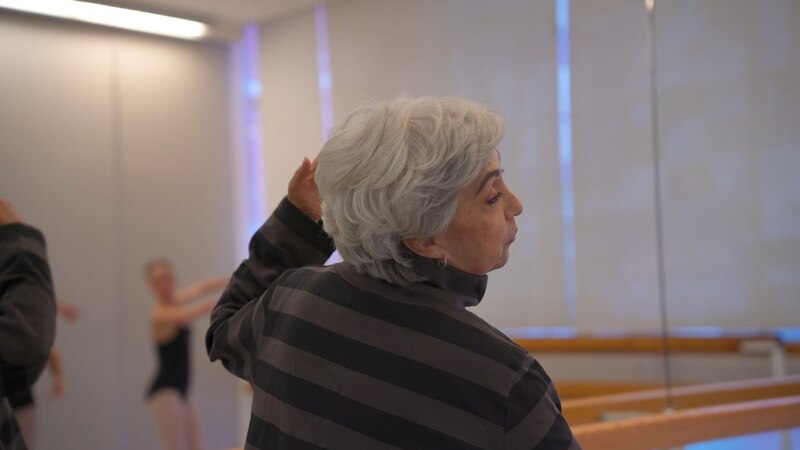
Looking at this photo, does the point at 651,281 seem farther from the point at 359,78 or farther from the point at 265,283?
the point at 265,283

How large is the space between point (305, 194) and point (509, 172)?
1220 mm

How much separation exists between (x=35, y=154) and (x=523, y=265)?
1308mm

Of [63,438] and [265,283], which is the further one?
[63,438]

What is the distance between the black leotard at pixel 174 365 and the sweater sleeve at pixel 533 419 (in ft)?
3.29

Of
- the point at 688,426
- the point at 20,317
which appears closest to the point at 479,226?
the point at 20,317

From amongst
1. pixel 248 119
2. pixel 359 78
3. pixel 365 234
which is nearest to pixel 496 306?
pixel 359 78

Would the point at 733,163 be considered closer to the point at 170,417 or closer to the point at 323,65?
the point at 323,65

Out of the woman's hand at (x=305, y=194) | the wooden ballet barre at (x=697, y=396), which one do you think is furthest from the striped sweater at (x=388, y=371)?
the wooden ballet barre at (x=697, y=396)

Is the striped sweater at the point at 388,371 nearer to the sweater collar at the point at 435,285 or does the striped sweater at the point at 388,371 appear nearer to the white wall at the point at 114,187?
the sweater collar at the point at 435,285

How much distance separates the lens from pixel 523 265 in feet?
8.55

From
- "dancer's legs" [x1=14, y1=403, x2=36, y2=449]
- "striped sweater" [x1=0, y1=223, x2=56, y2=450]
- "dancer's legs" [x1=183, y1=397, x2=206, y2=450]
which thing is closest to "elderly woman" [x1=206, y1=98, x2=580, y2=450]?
"striped sweater" [x1=0, y1=223, x2=56, y2=450]

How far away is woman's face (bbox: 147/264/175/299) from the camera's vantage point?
6.11ft

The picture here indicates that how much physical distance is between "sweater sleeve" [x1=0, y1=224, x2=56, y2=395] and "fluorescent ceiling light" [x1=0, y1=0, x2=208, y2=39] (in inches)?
14.2

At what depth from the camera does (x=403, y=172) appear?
42.6 inches
